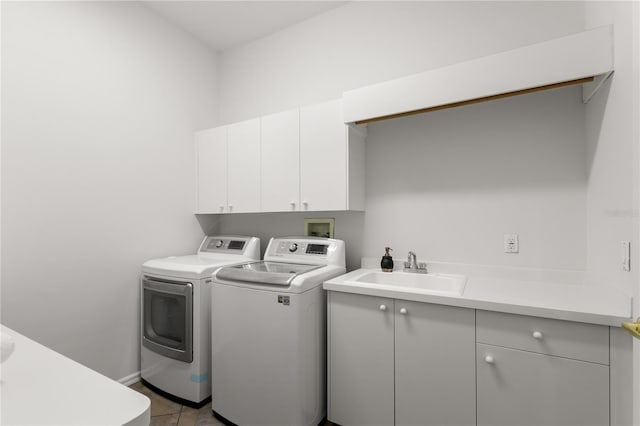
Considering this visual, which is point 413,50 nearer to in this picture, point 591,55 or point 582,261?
point 591,55

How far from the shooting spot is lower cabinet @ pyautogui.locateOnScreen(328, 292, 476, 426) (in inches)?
55.9

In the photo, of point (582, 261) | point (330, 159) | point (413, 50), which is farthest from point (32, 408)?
point (413, 50)

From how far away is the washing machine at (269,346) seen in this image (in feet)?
5.43

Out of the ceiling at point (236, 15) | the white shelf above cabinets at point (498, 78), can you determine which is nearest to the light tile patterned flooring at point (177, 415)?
the white shelf above cabinets at point (498, 78)

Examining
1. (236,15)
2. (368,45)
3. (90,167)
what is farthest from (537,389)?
(236,15)

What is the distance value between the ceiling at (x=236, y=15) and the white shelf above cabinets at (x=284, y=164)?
0.90 meters

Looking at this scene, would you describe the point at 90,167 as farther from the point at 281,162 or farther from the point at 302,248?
the point at 302,248

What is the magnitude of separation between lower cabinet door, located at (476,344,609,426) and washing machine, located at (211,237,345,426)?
0.85m

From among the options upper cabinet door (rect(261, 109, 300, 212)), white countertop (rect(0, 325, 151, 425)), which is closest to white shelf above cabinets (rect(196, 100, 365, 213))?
upper cabinet door (rect(261, 109, 300, 212))

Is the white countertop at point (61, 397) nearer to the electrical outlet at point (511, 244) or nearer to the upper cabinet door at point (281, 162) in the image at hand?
the upper cabinet door at point (281, 162)

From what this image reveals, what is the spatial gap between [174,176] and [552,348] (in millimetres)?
2781

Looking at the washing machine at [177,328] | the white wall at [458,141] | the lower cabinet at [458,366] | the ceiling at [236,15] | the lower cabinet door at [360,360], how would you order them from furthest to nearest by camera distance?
the ceiling at [236,15] < the washing machine at [177,328] < the white wall at [458,141] < the lower cabinet door at [360,360] < the lower cabinet at [458,366]

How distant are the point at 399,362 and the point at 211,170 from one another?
2.14m

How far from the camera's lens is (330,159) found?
6.89 feet
